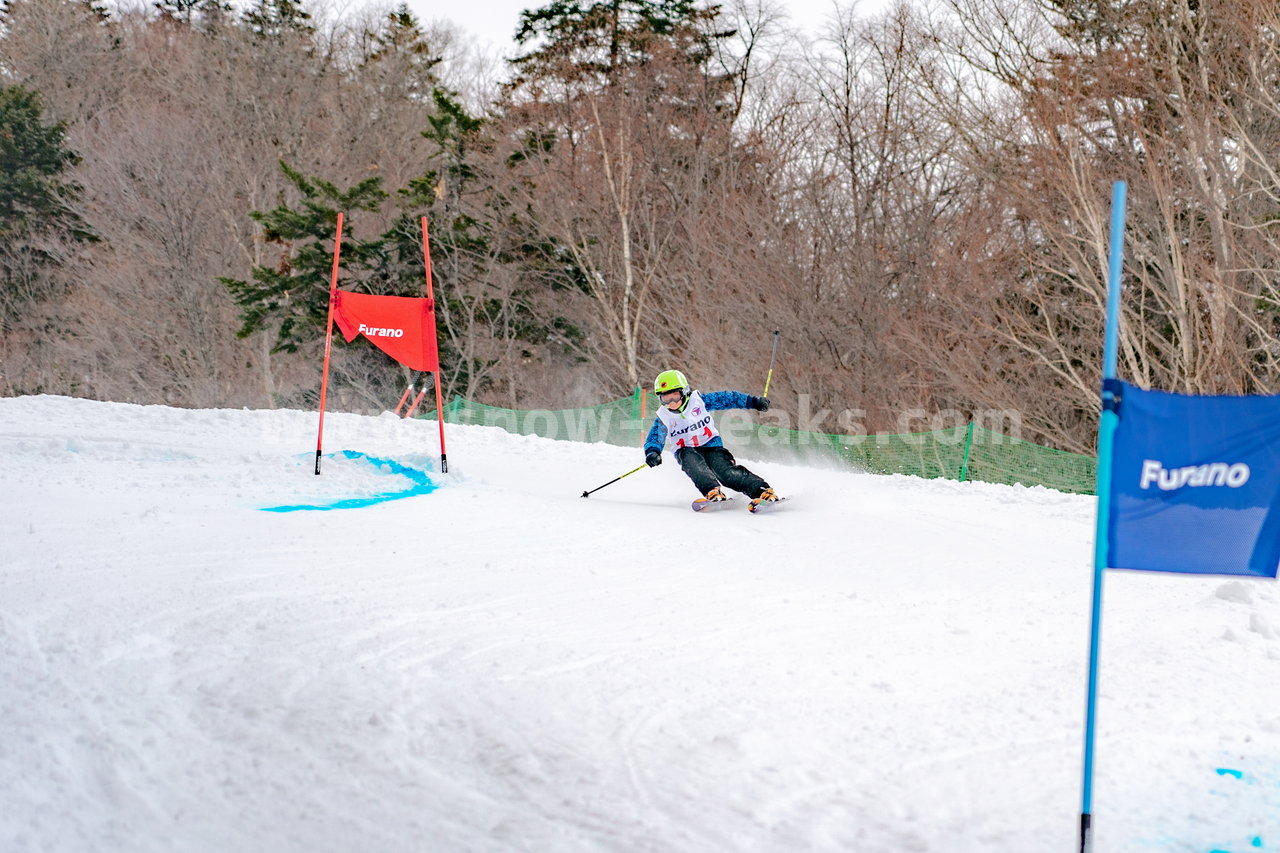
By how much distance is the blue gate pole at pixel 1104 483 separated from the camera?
2.96 meters

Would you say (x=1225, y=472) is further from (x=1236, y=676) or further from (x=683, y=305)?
(x=683, y=305)

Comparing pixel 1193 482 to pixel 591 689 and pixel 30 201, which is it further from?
pixel 30 201

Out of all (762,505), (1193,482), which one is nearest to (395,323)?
(762,505)

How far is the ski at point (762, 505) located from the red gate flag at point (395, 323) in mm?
3581

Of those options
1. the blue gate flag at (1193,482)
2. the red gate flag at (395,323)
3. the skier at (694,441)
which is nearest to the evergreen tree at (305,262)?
the red gate flag at (395,323)

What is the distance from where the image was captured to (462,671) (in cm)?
443

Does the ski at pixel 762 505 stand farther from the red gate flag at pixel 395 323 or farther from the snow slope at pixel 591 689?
the red gate flag at pixel 395 323

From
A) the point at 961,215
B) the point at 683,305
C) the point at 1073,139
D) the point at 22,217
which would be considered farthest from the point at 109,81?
the point at 1073,139

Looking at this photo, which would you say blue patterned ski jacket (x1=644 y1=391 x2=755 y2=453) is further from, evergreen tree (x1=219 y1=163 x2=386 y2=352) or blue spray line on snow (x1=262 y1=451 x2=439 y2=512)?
evergreen tree (x1=219 y1=163 x2=386 y2=352)

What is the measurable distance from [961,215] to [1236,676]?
17.5 metres

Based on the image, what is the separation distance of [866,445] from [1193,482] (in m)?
13.0

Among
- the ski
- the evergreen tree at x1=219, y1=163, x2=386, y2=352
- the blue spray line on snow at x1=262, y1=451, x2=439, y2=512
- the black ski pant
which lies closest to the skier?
the black ski pant

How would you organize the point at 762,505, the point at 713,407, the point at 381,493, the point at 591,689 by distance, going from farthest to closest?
the point at 713,407
the point at 762,505
the point at 381,493
the point at 591,689

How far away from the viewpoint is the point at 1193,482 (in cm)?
310
